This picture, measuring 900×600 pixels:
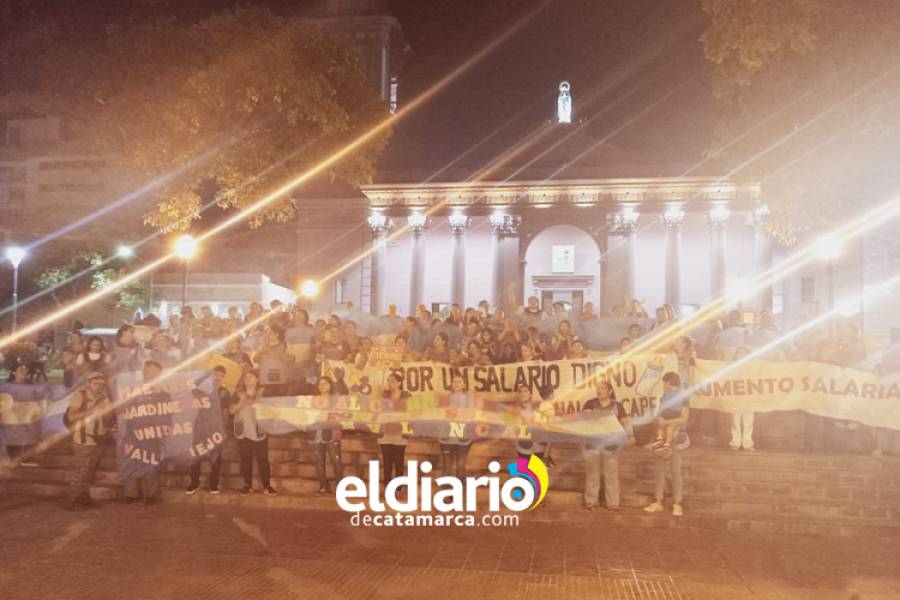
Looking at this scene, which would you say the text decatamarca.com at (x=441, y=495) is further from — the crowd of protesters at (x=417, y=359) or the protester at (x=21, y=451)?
the protester at (x=21, y=451)

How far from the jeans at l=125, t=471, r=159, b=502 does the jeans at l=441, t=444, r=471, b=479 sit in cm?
433

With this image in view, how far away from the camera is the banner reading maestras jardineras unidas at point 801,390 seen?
35.2 feet

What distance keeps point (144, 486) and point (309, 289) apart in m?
28.0

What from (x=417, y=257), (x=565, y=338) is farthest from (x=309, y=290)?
(x=565, y=338)

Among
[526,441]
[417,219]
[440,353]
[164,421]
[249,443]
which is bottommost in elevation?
[249,443]

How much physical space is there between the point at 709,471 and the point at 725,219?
2866 centimetres

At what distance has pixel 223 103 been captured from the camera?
17859 mm

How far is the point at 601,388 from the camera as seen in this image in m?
10.1

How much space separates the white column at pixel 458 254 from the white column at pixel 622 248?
25.5ft

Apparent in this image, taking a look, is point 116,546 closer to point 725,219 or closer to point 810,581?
point 810,581

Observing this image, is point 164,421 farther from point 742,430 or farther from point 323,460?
point 742,430

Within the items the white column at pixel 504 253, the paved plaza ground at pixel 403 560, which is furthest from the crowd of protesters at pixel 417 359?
the white column at pixel 504 253

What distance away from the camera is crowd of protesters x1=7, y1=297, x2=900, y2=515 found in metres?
10.1

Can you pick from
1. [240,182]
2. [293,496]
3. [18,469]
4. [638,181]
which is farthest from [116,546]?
[638,181]
